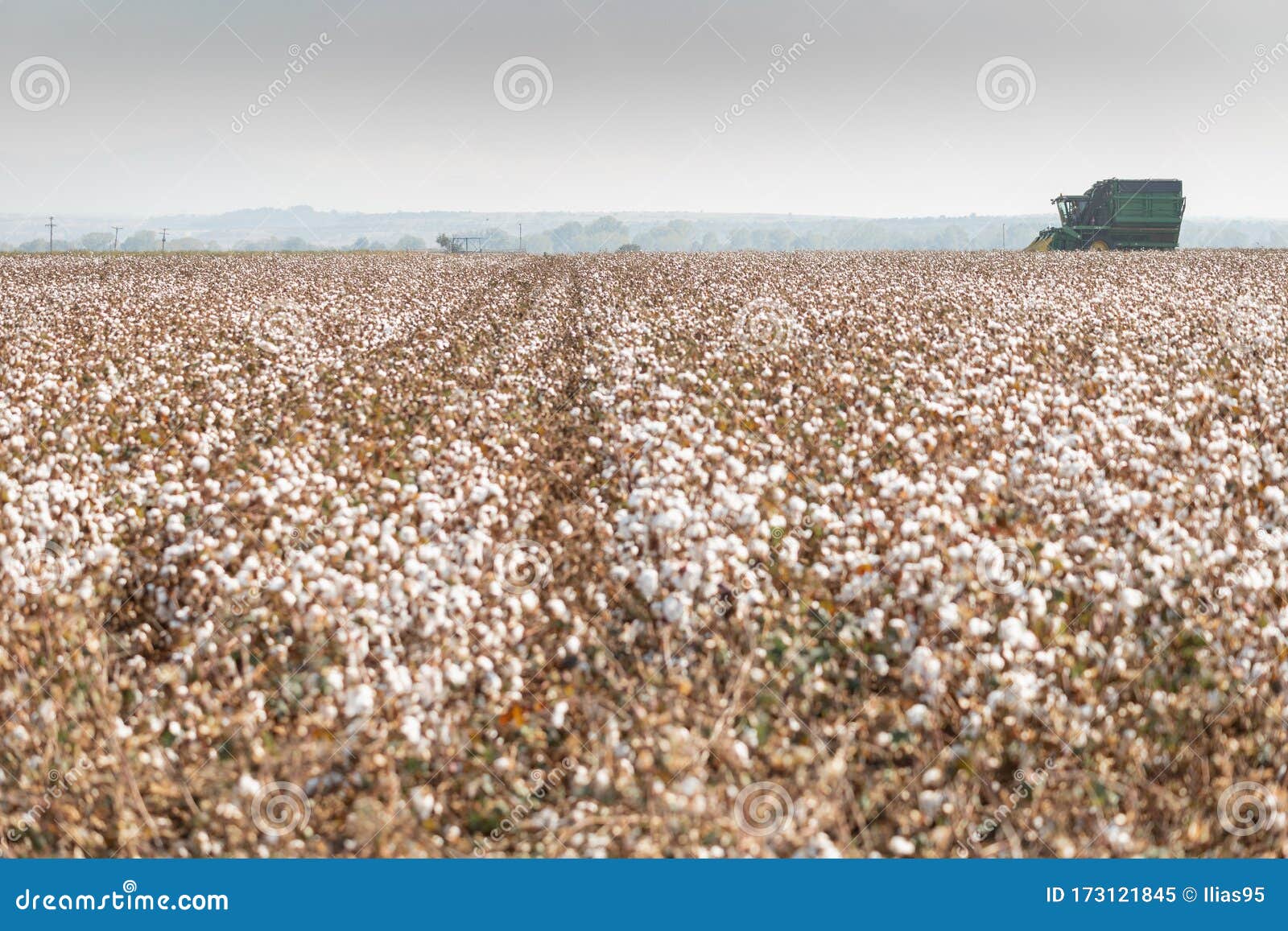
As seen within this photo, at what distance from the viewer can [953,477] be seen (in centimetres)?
751

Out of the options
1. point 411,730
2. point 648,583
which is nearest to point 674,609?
point 648,583

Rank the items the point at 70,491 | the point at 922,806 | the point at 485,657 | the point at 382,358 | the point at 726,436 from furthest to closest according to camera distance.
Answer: the point at 382,358, the point at 726,436, the point at 70,491, the point at 485,657, the point at 922,806

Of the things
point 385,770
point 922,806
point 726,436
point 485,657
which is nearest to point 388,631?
point 485,657

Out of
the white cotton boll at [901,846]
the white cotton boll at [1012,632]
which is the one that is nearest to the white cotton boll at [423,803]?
the white cotton boll at [901,846]

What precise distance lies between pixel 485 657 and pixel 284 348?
1127 cm

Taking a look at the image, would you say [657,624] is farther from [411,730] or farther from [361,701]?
[361,701]

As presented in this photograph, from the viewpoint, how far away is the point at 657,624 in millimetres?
5797

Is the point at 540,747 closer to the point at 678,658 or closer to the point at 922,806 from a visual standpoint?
the point at 678,658

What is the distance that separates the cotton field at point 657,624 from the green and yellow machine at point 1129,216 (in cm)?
4336

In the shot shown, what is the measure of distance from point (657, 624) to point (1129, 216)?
51.4m

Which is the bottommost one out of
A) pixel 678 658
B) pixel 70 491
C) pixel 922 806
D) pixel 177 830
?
pixel 177 830

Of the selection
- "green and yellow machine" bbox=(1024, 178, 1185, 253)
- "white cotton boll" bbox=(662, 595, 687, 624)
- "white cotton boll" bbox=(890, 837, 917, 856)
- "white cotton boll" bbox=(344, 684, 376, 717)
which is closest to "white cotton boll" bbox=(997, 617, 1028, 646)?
"white cotton boll" bbox=(890, 837, 917, 856)

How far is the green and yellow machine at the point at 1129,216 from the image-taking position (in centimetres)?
4812

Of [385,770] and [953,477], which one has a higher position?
[953,477]
